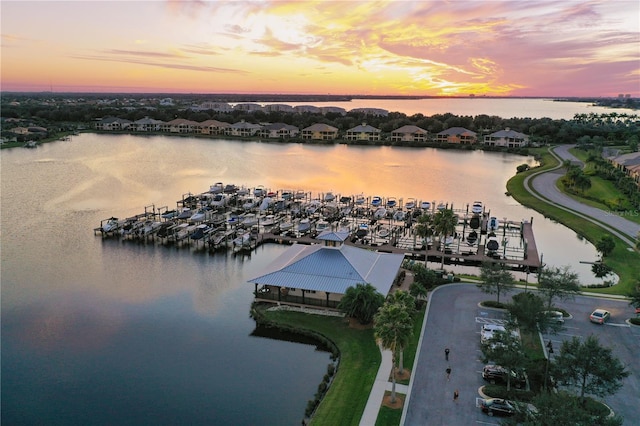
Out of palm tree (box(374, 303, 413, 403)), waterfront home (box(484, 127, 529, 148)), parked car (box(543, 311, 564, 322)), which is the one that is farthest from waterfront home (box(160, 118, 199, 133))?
palm tree (box(374, 303, 413, 403))

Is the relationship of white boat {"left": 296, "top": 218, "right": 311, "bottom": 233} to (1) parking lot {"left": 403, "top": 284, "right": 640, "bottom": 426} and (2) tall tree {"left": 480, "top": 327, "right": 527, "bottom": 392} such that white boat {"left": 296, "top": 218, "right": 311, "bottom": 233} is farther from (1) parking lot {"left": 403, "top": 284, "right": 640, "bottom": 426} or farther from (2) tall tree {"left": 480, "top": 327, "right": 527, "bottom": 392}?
(2) tall tree {"left": 480, "top": 327, "right": 527, "bottom": 392}

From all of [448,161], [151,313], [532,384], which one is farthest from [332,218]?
[448,161]

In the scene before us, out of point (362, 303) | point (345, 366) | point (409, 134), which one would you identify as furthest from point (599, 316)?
point (409, 134)

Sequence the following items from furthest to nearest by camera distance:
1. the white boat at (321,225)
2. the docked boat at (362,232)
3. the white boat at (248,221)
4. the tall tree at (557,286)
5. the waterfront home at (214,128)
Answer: the waterfront home at (214,128) < the white boat at (248,221) < the white boat at (321,225) < the docked boat at (362,232) < the tall tree at (557,286)

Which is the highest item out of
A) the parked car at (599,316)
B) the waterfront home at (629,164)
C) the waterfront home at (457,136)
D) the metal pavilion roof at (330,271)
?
the waterfront home at (457,136)

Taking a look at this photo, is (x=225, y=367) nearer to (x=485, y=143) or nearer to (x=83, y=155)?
(x=83, y=155)

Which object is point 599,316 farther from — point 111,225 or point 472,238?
point 111,225

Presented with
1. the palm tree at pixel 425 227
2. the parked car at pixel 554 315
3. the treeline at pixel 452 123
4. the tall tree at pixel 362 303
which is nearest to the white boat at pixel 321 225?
the palm tree at pixel 425 227

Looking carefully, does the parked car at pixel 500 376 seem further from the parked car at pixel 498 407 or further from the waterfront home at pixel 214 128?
the waterfront home at pixel 214 128
